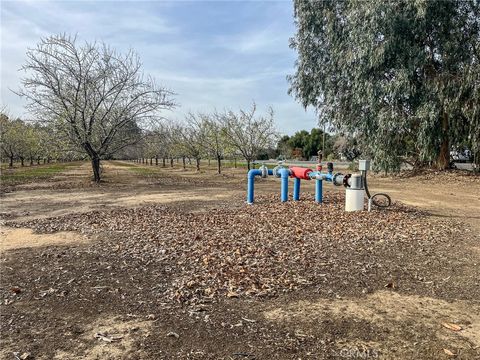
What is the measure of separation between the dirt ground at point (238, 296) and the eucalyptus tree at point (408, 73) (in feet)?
34.3

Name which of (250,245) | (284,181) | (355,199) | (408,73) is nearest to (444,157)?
(408,73)

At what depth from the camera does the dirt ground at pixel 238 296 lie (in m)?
2.89

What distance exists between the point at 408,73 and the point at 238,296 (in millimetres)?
15730

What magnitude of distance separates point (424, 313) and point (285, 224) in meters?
3.98

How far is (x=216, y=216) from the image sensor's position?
8.36 meters

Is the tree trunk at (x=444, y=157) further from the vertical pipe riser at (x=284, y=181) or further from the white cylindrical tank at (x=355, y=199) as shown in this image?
the white cylindrical tank at (x=355, y=199)

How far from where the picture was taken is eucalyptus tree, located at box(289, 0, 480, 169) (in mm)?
16000

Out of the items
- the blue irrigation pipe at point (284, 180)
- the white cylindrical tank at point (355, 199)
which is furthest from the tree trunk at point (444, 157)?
the white cylindrical tank at point (355, 199)

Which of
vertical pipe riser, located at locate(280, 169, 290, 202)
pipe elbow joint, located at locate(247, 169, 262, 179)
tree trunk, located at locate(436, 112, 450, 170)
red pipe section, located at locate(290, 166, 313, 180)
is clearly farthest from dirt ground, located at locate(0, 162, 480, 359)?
tree trunk, located at locate(436, 112, 450, 170)

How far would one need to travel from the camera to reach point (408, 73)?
16297 mm

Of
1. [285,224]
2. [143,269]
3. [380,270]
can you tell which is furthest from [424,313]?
[285,224]

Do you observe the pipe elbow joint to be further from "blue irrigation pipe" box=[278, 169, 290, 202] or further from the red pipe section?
the red pipe section

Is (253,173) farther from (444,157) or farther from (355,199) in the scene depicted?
(444,157)

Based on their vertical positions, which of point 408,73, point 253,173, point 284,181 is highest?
point 408,73
